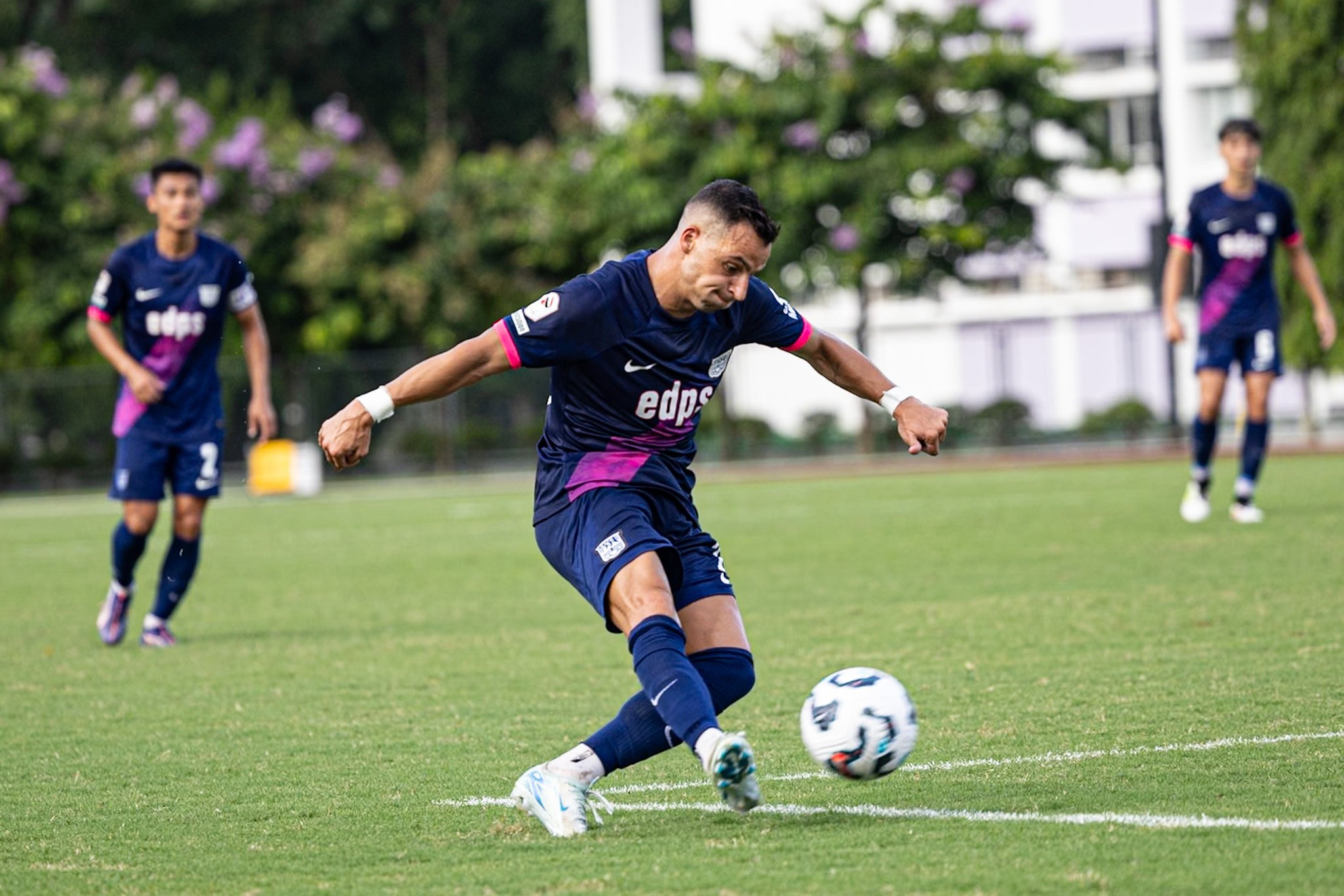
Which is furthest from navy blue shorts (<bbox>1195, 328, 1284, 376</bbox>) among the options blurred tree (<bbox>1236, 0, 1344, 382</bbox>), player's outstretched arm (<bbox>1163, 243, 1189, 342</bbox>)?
blurred tree (<bbox>1236, 0, 1344, 382</bbox>)

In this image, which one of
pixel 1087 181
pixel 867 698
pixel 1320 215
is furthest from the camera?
pixel 1087 181

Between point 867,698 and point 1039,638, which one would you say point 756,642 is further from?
point 867,698

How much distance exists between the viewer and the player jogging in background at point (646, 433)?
16.0 ft

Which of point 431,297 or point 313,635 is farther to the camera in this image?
point 431,297

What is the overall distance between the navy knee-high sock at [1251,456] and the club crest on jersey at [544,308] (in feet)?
28.8

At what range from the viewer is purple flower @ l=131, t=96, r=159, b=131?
33594mm

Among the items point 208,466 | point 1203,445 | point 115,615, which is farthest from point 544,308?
point 1203,445

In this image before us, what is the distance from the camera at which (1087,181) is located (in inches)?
2130

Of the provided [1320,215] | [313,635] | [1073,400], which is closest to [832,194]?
[1320,215]

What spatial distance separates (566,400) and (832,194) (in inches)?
970

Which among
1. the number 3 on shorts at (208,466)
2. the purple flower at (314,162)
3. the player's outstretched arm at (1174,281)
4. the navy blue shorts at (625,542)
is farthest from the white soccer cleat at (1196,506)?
the purple flower at (314,162)

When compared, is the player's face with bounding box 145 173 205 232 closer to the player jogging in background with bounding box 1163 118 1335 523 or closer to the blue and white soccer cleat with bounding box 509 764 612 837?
the blue and white soccer cleat with bounding box 509 764 612 837

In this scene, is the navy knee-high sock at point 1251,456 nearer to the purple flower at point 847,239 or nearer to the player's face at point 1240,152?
the player's face at point 1240,152

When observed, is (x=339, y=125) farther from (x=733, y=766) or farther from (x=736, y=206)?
(x=733, y=766)
